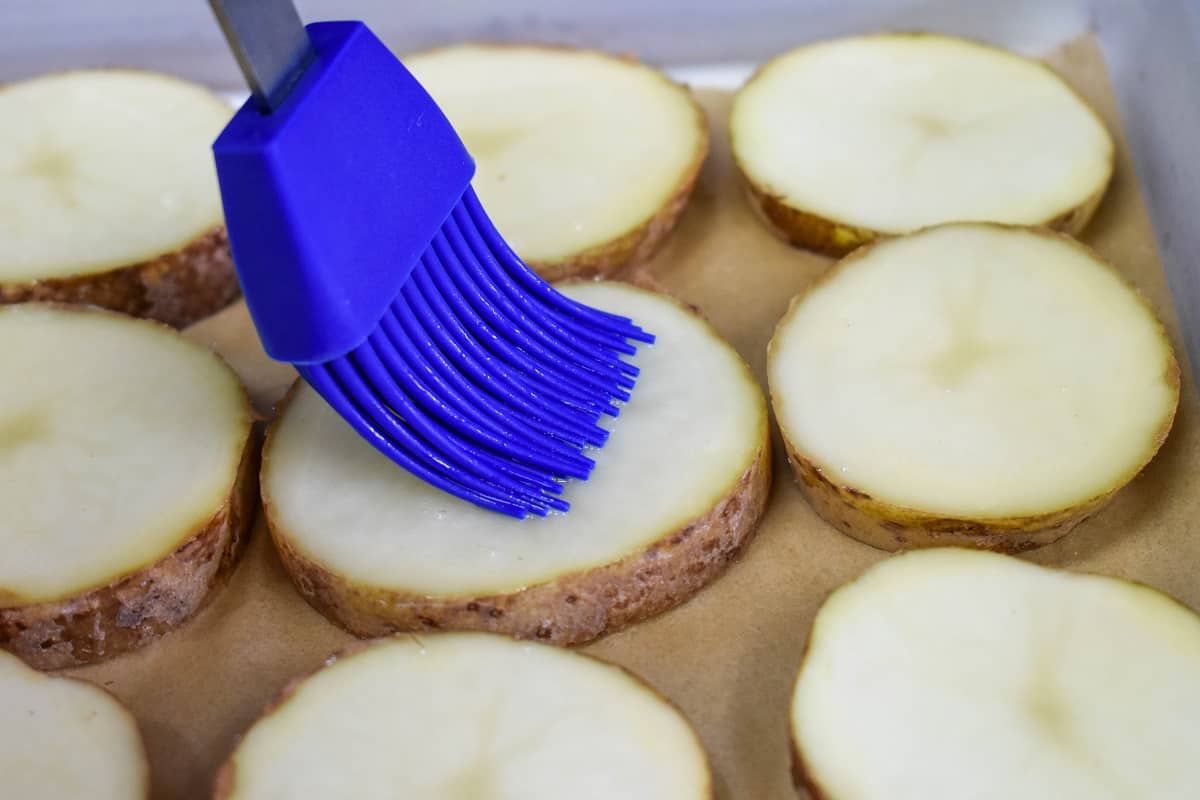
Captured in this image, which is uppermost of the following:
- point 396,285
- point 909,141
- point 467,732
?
point 396,285

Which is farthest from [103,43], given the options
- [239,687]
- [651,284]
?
[239,687]

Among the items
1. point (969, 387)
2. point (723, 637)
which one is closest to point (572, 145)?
point (969, 387)

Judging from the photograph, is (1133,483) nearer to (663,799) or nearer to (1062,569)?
(1062,569)

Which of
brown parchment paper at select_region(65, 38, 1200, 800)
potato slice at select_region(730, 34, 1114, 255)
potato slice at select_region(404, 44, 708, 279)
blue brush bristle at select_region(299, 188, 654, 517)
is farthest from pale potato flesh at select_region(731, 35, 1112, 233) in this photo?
blue brush bristle at select_region(299, 188, 654, 517)

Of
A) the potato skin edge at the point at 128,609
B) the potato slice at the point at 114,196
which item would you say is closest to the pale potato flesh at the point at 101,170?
the potato slice at the point at 114,196

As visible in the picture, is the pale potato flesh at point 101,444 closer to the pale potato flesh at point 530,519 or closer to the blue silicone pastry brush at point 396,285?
the pale potato flesh at point 530,519

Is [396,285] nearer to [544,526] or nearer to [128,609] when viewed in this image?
[544,526]

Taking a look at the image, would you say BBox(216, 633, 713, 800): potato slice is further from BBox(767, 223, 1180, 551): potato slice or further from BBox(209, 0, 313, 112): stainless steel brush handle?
BBox(209, 0, 313, 112): stainless steel brush handle
